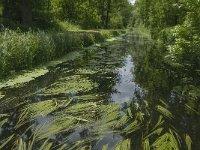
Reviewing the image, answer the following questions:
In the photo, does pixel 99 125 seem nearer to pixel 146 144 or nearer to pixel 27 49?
pixel 146 144

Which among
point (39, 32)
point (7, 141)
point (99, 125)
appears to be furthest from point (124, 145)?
point (39, 32)

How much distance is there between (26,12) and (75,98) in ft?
47.3

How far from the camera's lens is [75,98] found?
754 cm

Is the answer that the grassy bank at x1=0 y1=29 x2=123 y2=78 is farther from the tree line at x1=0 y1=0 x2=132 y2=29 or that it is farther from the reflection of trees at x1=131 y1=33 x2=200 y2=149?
the tree line at x1=0 y1=0 x2=132 y2=29

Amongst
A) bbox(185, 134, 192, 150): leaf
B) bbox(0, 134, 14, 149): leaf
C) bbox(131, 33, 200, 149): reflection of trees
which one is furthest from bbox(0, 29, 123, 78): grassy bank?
bbox(185, 134, 192, 150): leaf

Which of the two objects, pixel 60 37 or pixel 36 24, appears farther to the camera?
pixel 36 24

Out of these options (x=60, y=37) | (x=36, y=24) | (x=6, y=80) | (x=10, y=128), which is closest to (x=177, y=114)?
(x=10, y=128)

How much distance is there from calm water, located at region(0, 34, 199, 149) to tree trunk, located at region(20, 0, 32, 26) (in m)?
8.63

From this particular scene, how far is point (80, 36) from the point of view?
18438 mm

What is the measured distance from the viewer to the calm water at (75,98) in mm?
5312

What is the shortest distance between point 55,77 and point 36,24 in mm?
12819

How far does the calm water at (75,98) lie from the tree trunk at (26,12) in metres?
8.63

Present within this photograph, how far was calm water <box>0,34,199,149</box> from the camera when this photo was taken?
5312mm

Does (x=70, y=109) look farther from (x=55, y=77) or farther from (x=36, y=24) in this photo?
(x=36, y=24)
